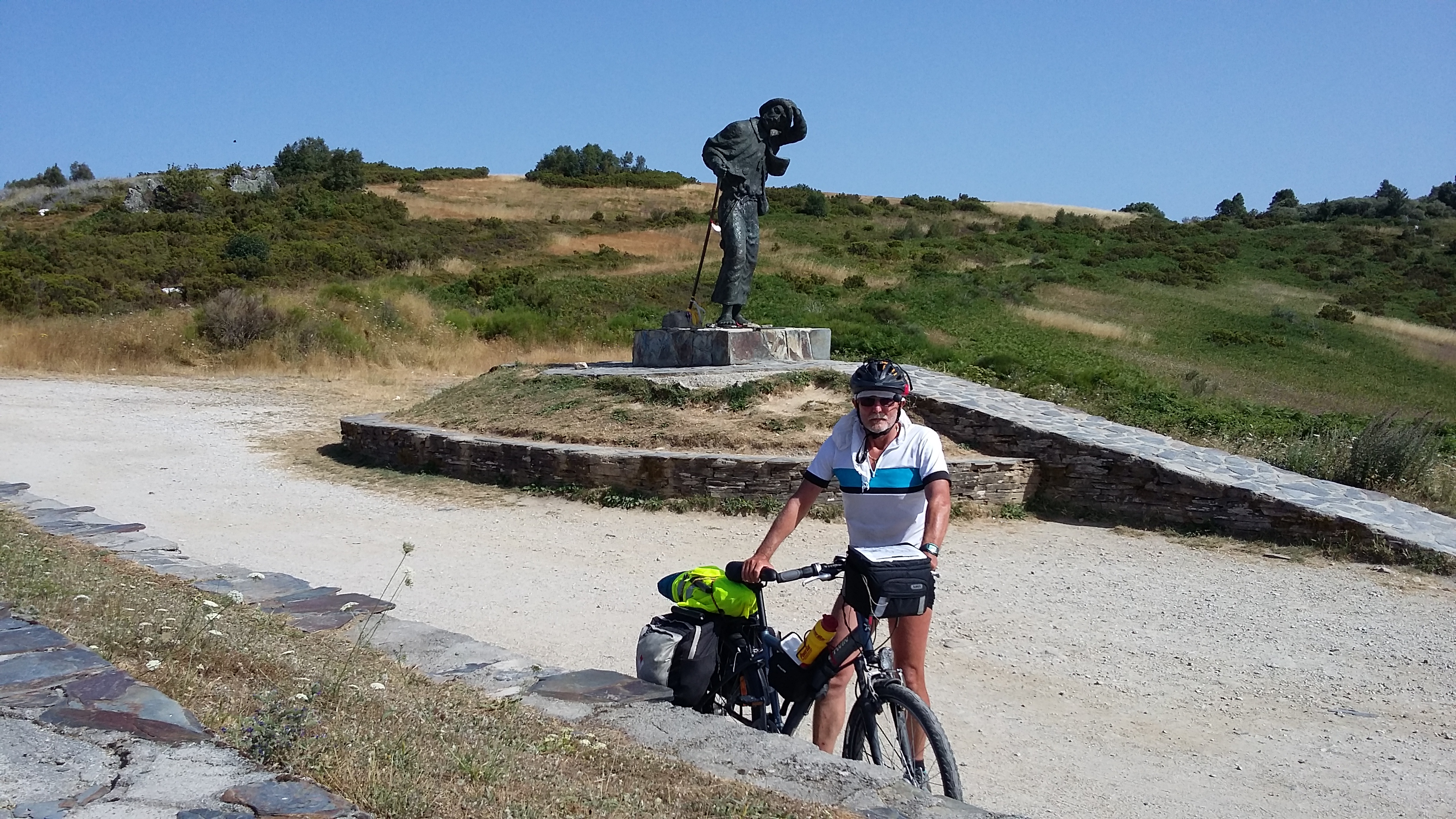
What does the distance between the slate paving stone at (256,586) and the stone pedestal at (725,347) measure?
6.53m

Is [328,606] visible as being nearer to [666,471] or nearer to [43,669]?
[43,669]

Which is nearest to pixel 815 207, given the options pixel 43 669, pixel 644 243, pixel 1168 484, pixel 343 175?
pixel 644 243

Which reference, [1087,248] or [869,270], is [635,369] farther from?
[1087,248]

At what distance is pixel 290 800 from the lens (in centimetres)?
284

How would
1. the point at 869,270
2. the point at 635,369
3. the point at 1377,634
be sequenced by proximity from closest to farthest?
the point at 1377,634, the point at 635,369, the point at 869,270

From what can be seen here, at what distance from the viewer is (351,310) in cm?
2241

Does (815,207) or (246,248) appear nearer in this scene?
(246,248)

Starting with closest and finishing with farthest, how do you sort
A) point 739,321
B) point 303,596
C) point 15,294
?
point 303,596 < point 739,321 < point 15,294

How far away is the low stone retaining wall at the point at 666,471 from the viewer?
9500mm

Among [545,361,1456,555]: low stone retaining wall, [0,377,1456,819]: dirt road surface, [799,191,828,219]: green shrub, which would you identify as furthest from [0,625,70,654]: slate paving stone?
[799,191,828,219]: green shrub

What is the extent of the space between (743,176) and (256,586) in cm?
766

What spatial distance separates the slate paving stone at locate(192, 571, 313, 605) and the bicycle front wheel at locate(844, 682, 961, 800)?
3.24 m

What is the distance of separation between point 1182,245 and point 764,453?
1534 inches

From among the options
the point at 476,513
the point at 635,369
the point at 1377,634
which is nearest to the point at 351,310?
the point at 635,369
